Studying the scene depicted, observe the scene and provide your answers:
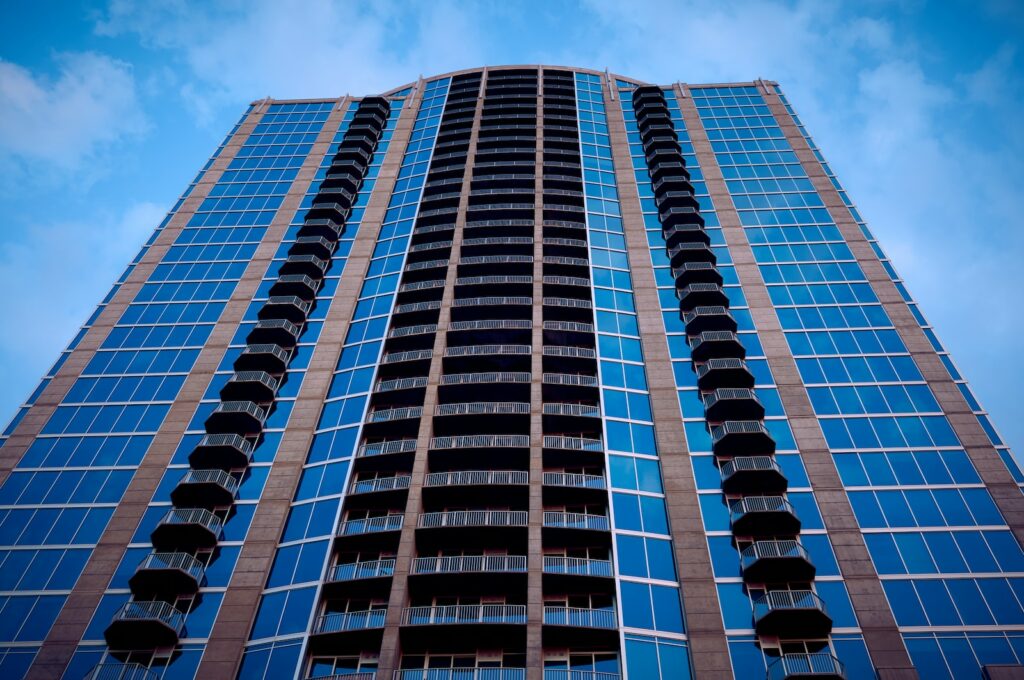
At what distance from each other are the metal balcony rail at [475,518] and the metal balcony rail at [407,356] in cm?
1117

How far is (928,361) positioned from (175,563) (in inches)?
1599

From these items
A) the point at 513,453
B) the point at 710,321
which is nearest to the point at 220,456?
the point at 513,453

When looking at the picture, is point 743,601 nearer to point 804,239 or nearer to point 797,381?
point 797,381

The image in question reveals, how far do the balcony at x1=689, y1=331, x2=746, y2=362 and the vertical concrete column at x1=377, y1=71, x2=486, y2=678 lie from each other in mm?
14853

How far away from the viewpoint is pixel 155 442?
41.7 meters

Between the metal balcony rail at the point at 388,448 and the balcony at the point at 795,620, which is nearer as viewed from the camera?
the balcony at the point at 795,620

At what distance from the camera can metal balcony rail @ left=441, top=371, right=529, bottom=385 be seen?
4312cm

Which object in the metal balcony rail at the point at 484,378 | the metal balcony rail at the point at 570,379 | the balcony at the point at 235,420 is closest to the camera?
the balcony at the point at 235,420

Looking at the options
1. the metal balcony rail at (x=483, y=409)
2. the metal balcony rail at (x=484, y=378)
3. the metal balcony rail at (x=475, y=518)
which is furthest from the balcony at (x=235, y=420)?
the metal balcony rail at (x=475, y=518)

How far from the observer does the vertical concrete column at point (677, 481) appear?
31.8 metres

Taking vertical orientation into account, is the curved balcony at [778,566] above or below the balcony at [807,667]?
above

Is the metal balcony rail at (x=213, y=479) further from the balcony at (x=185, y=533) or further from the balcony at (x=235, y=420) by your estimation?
the balcony at (x=235, y=420)

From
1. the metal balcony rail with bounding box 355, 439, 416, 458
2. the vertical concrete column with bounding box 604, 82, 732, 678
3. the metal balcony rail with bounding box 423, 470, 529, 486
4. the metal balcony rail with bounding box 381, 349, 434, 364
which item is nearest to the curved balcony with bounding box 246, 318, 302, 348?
the metal balcony rail with bounding box 381, 349, 434, 364

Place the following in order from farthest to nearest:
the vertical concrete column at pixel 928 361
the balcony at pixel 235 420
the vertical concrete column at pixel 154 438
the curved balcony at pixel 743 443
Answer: the balcony at pixel 235 420 < the curved balcony at pixel 743 443 < the vertical concrete column at pixel 928 361 < the vertical concrete column at pixel 154 438
